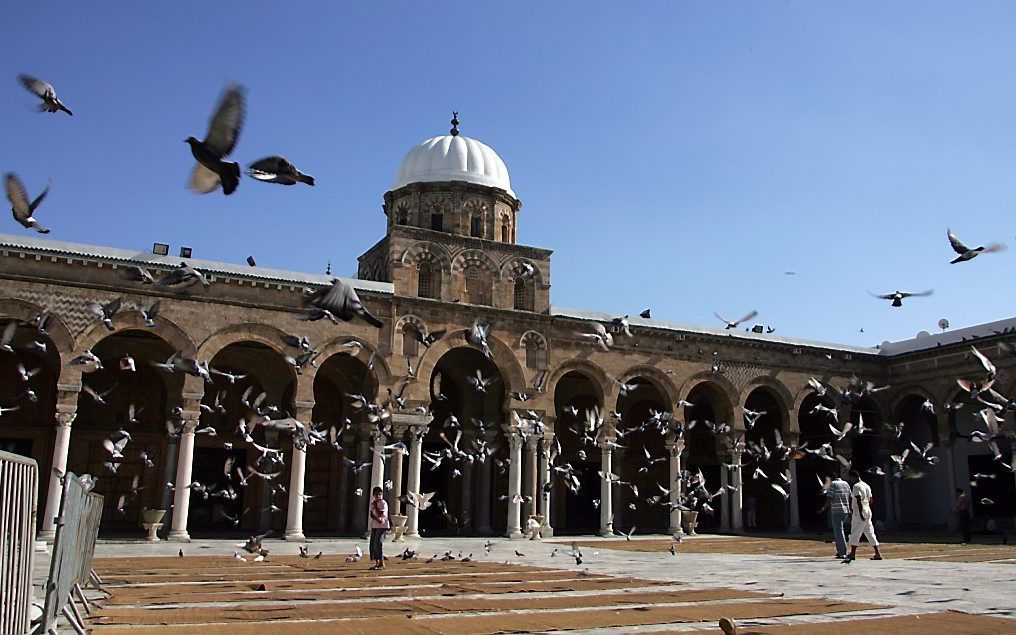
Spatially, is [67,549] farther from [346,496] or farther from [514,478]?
[346,496]

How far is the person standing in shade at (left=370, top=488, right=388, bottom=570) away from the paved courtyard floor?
0.38 m

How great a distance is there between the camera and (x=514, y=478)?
22328mm

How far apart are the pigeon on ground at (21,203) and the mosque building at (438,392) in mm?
8774

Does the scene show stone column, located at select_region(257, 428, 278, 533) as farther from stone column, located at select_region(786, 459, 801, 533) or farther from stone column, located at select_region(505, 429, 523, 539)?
stone column, located at select_region(786, 459, 801, 533)

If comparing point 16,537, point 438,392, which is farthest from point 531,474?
point 16,537

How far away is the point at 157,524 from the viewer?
1791 centimetres

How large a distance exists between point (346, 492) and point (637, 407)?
9932 mm

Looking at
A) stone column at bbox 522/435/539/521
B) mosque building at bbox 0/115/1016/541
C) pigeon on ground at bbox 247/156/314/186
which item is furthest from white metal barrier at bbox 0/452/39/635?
stone column at bbox 522/435/539/521

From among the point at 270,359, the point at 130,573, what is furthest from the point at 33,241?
the point at 130,573

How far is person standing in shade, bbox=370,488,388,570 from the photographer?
37.9ft

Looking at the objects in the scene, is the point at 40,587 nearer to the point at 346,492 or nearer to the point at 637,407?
the point at 346,492

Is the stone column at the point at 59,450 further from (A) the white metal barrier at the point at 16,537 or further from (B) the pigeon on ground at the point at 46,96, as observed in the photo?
(A) the white metal barrier at the point at 16,537

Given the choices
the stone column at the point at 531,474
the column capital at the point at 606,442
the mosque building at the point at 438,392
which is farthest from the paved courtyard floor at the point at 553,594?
the column capital at the point at 606,442

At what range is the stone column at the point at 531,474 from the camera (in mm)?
22328
